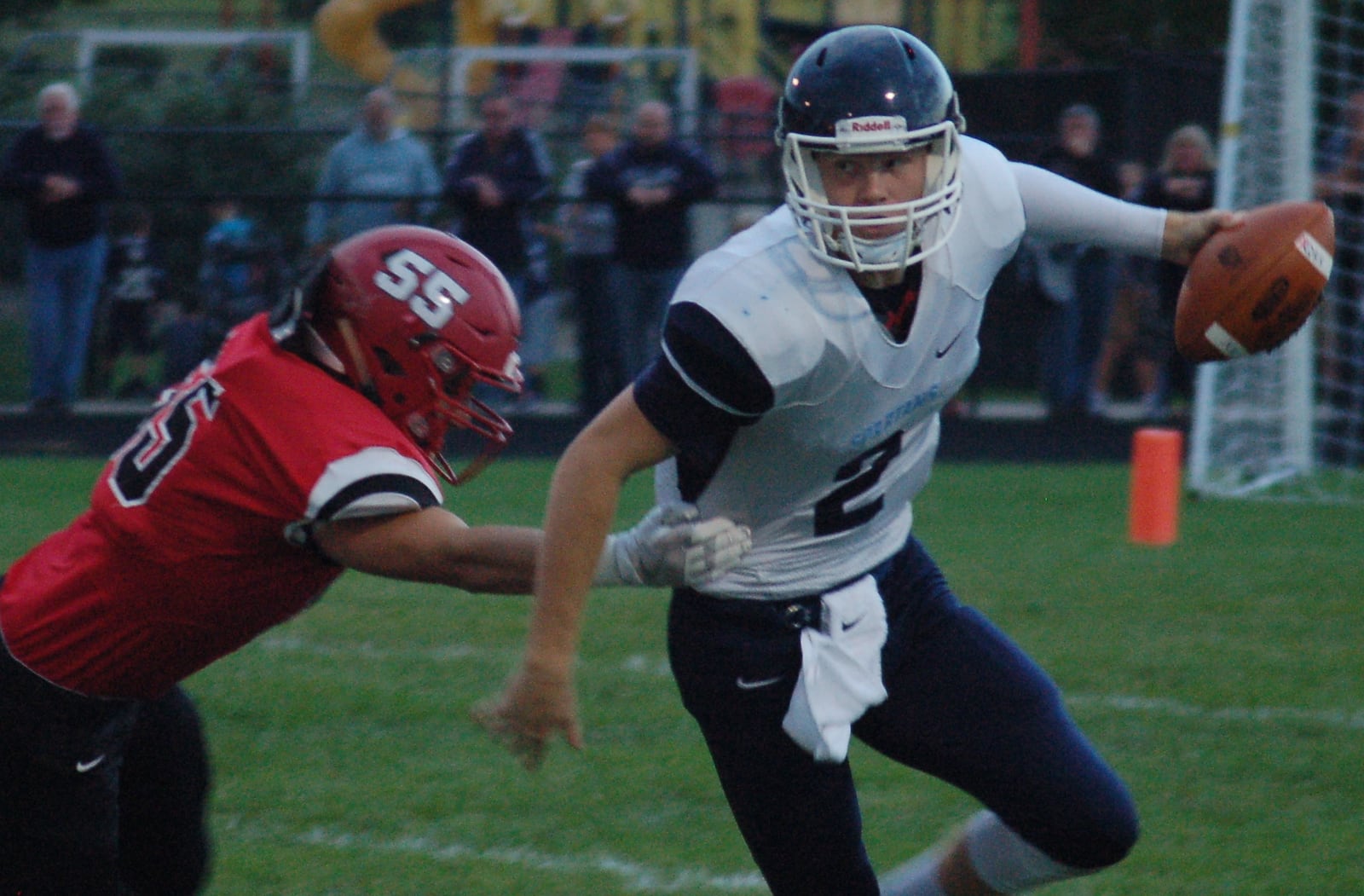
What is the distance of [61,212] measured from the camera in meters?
10.0

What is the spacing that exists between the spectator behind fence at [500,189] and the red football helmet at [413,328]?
7.29 metres

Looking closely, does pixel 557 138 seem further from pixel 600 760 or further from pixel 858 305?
pixel 858 305

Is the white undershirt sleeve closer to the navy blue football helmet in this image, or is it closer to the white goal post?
the navy blue football helmet

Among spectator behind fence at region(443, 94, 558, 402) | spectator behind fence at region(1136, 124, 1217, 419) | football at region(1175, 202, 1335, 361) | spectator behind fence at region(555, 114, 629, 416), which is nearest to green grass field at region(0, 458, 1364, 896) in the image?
football at region(1175, 202, 1335, 361)

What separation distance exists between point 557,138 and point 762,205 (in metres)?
2.69

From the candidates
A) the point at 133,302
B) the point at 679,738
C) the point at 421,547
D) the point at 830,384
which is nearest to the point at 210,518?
the point at 421,547

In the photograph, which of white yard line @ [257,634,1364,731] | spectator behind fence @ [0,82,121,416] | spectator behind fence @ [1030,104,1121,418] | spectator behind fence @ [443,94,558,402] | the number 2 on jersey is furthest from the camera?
spectator behind fence @ [1030,104,1121,418]

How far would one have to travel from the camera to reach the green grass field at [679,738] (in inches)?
154

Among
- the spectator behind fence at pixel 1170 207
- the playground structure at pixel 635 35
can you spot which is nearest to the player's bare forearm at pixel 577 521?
the spectator behind fence at pixel 1170 207

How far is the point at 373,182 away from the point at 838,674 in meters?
8.09

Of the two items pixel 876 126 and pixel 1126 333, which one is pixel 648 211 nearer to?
pixel 1126 333

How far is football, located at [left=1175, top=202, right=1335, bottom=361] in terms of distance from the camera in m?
3.24

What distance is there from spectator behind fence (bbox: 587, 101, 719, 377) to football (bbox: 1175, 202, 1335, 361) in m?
6.44

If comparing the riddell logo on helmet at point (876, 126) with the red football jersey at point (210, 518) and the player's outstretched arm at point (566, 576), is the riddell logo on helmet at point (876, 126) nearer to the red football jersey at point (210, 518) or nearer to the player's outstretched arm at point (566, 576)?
the player's outstretched arm at point (566, 576)
